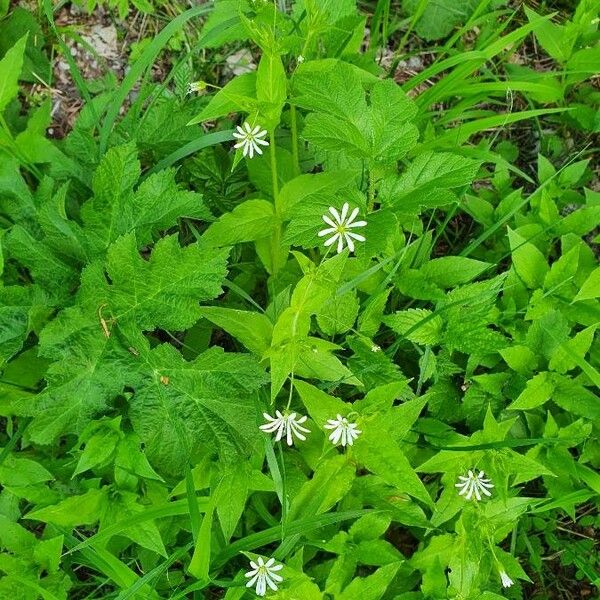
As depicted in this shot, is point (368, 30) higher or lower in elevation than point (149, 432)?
higher

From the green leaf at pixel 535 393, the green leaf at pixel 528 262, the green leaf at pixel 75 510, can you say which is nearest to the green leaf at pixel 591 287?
the green leaf at pixel 528 262

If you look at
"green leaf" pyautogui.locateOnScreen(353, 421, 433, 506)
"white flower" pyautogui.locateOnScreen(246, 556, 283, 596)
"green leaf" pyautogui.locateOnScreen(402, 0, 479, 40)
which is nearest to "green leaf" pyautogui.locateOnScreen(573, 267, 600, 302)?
"green leaf" pyautogui.locateOnScreen(353, 421, 433, 506)

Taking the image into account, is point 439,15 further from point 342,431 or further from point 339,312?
point 342,431

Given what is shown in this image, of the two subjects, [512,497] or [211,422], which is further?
[512,497]

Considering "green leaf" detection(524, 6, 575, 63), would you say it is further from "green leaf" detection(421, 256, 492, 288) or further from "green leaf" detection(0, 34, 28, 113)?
"green leaf" detection(0, 34, 28, 113)

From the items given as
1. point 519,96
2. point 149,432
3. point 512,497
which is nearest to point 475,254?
point 519,96

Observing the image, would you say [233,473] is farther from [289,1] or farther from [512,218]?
[289,1]

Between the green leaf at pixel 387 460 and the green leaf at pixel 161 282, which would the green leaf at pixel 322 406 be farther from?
the green leaf at pixel 161 282

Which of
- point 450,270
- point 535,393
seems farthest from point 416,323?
point 535,393
